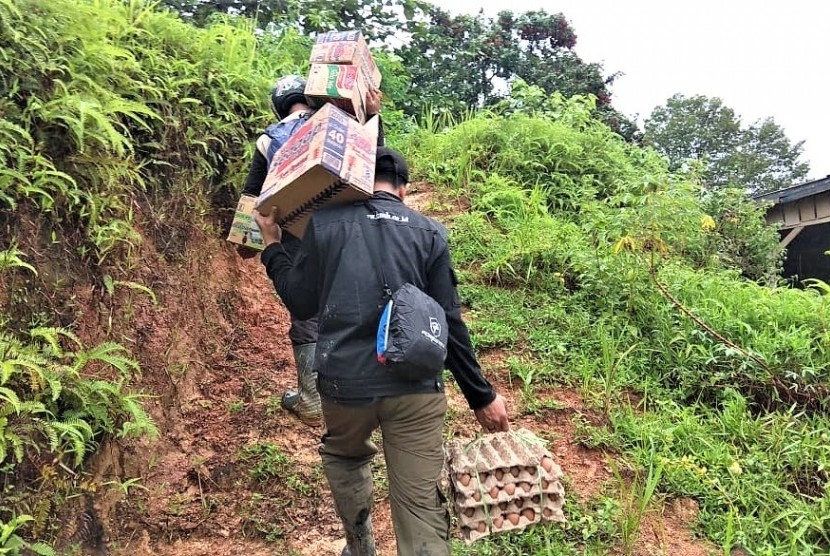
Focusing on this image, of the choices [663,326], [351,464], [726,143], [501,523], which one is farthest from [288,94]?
[726,143]

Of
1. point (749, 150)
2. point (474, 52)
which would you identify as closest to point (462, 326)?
point (474, 52)

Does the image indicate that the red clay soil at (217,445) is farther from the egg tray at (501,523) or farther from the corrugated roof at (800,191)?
the corrugated roof at (800,191)

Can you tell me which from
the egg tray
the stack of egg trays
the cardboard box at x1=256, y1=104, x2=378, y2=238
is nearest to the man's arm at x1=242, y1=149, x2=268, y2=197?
the cardboard box at x1=256, y1=104, x2=378, y2=238

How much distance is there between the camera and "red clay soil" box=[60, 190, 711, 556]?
9.95ft

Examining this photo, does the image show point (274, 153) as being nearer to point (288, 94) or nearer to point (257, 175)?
point (257, 175)

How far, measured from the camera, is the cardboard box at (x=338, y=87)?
279 cm

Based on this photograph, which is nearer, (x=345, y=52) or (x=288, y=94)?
(x=345, y=52)

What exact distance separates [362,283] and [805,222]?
9134mm

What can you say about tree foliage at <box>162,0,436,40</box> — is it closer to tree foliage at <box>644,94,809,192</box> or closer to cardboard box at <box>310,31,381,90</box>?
cardboard box at <box>310,31,381,90</box>

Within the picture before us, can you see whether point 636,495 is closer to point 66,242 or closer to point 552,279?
point 552,279

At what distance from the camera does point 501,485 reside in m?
2.38

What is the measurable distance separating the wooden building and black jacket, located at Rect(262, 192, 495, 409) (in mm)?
7670

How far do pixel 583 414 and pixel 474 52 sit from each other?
10.3m

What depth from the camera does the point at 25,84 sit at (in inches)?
116
